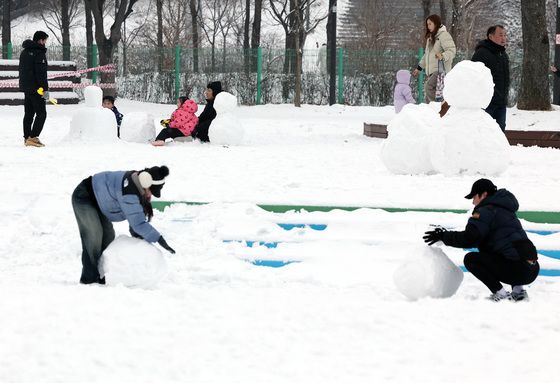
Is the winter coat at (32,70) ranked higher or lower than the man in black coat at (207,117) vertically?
higher

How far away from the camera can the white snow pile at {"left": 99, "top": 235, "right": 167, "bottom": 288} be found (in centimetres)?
625

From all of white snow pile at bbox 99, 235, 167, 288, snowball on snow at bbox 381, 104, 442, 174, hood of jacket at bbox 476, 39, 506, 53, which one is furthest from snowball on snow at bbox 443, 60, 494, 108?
white snow pile at bbox 99, 235, 167, 288

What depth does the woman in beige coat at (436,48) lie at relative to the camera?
1395cm

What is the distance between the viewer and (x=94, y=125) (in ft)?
47.2

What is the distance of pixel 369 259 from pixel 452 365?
2703mm

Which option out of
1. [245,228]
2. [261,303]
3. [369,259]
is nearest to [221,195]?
[245,228]

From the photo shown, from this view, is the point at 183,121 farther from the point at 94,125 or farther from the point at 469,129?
the point at 469,129

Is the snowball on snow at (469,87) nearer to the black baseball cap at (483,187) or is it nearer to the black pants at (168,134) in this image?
the black baseball cap at (483,187)

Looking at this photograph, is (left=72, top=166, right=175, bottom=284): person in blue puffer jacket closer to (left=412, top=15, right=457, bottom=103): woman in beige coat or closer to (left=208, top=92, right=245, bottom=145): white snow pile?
(left=208, top=92, right=245, bottom=145): white snow pile

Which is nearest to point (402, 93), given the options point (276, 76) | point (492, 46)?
point (492, 46)

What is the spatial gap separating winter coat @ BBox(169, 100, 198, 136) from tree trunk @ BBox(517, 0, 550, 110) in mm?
7567

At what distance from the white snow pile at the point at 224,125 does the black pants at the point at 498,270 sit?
348 inches

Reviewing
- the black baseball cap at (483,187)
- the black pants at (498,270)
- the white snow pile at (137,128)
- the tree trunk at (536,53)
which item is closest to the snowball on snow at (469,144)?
the black baseball cap at (483,187)

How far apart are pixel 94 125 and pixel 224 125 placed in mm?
1935
